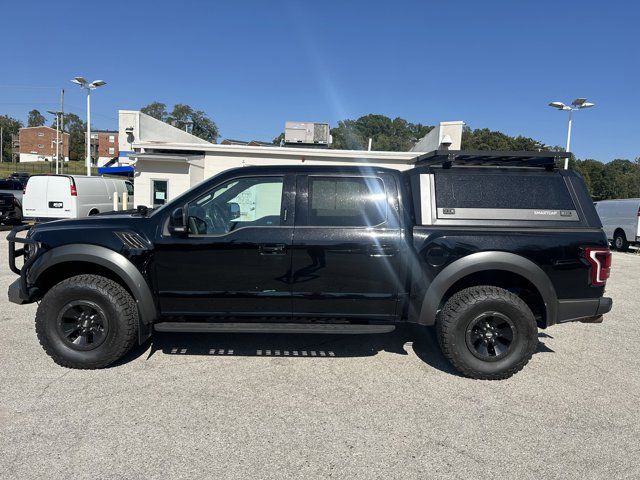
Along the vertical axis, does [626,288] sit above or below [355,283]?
below

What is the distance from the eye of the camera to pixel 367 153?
13.7 metres

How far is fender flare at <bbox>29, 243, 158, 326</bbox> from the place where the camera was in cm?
385

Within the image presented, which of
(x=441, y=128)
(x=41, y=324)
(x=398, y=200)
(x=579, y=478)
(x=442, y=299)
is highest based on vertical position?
(x=441, y=128)

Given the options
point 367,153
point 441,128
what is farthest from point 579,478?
point 441,128

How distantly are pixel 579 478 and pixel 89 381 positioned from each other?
373 cm

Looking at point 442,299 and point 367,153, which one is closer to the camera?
point 442,299

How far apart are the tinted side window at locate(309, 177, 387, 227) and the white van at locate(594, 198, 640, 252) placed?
1418 centimetres

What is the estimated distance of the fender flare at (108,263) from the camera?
151 inches

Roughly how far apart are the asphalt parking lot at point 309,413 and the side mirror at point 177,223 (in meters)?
1.30

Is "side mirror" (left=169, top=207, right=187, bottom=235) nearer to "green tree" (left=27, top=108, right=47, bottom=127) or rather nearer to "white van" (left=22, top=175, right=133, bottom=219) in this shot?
"white van" (left=22, top=175, right=133, bottom=219)

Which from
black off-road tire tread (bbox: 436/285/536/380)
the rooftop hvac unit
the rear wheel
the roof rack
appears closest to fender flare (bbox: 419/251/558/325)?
black off-road tire tread (bbox: 436/285/536/380)

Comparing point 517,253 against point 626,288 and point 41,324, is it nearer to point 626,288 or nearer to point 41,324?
point 41,324

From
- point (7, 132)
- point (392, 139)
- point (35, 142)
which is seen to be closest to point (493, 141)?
point (392, 139)

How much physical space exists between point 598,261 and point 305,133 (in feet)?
39.3
